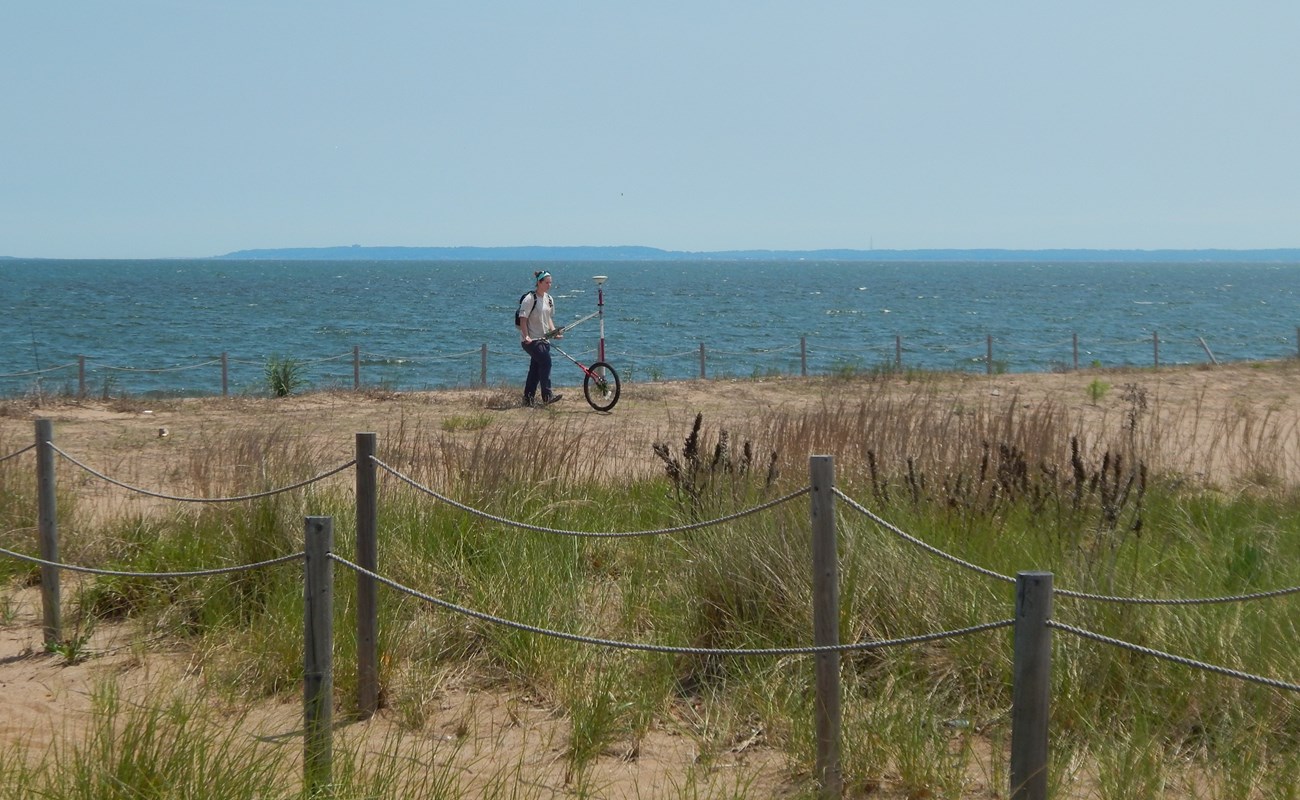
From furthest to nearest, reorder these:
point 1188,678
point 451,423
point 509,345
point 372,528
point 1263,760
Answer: point 509,345 → point 451,423 → point 372,528 → point 1188,678 → point 1263,760

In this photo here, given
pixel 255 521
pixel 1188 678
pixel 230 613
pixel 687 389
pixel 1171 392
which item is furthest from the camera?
pixel 687 389

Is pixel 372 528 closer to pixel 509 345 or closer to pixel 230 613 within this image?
pixel 230 613

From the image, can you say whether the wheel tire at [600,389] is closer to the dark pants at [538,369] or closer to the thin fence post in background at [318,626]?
the dark pants at [538,369]

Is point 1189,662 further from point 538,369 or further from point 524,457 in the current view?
point 538,369

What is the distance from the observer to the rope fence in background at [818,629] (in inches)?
151

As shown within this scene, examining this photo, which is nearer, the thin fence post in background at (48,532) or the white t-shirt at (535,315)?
the thin fence post in background at (48,532)

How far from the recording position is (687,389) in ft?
70.6

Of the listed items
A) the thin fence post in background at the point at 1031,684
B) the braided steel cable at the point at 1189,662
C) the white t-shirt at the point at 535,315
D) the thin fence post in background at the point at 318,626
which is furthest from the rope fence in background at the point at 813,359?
the braided steel cable at the point at 1189,662

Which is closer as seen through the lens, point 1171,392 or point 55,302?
point 1171,392

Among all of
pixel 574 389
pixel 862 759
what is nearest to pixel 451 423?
pixel 574 389

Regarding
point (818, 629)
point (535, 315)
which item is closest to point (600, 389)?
point (535, 315)

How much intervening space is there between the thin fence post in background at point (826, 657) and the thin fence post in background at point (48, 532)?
13.8 feet

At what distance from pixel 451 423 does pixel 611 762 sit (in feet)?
36.2

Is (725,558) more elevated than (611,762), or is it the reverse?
(725,558)
